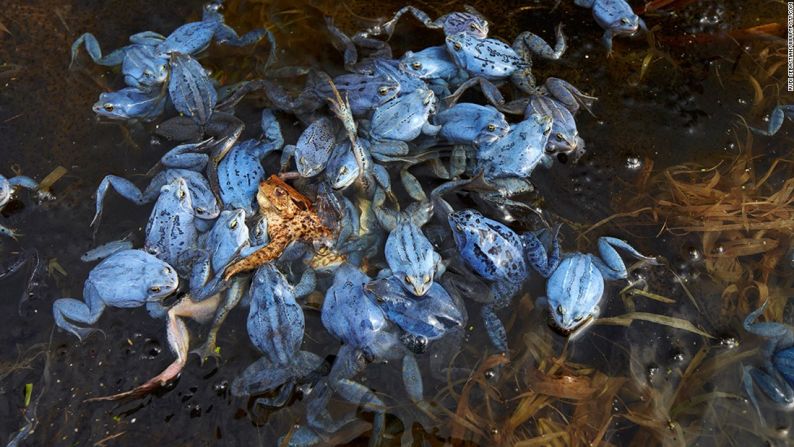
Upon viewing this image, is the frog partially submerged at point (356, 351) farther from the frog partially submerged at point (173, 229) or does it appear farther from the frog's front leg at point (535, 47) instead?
the frog's front leg at point (535, 47)

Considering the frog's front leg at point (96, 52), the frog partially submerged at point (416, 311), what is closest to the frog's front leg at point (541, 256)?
the frog partially submerged at point (416, 311)

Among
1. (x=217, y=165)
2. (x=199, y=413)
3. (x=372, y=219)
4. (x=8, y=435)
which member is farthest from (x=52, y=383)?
(x=372, y=219)

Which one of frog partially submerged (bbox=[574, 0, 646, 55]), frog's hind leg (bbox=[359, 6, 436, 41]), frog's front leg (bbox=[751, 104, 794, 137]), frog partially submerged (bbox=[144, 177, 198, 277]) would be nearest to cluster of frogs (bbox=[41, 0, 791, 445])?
frog partially submerged (bbox=[144, 177, 198, 277])

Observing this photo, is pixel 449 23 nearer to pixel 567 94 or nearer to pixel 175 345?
pixel 567 94

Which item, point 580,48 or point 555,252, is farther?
→ point 580,48

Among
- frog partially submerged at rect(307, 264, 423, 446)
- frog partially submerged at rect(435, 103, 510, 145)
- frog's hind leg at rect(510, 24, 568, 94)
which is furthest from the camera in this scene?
frog's hind leg at rect(510, 24, 568, 94)

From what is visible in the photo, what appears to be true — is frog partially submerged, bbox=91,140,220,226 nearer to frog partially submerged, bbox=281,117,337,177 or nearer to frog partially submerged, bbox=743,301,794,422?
frog partially submerged, bbox=281,117,337,177

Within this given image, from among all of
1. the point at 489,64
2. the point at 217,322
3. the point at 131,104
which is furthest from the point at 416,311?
the point at 131,104

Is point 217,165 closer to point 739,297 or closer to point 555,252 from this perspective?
point 555,252
